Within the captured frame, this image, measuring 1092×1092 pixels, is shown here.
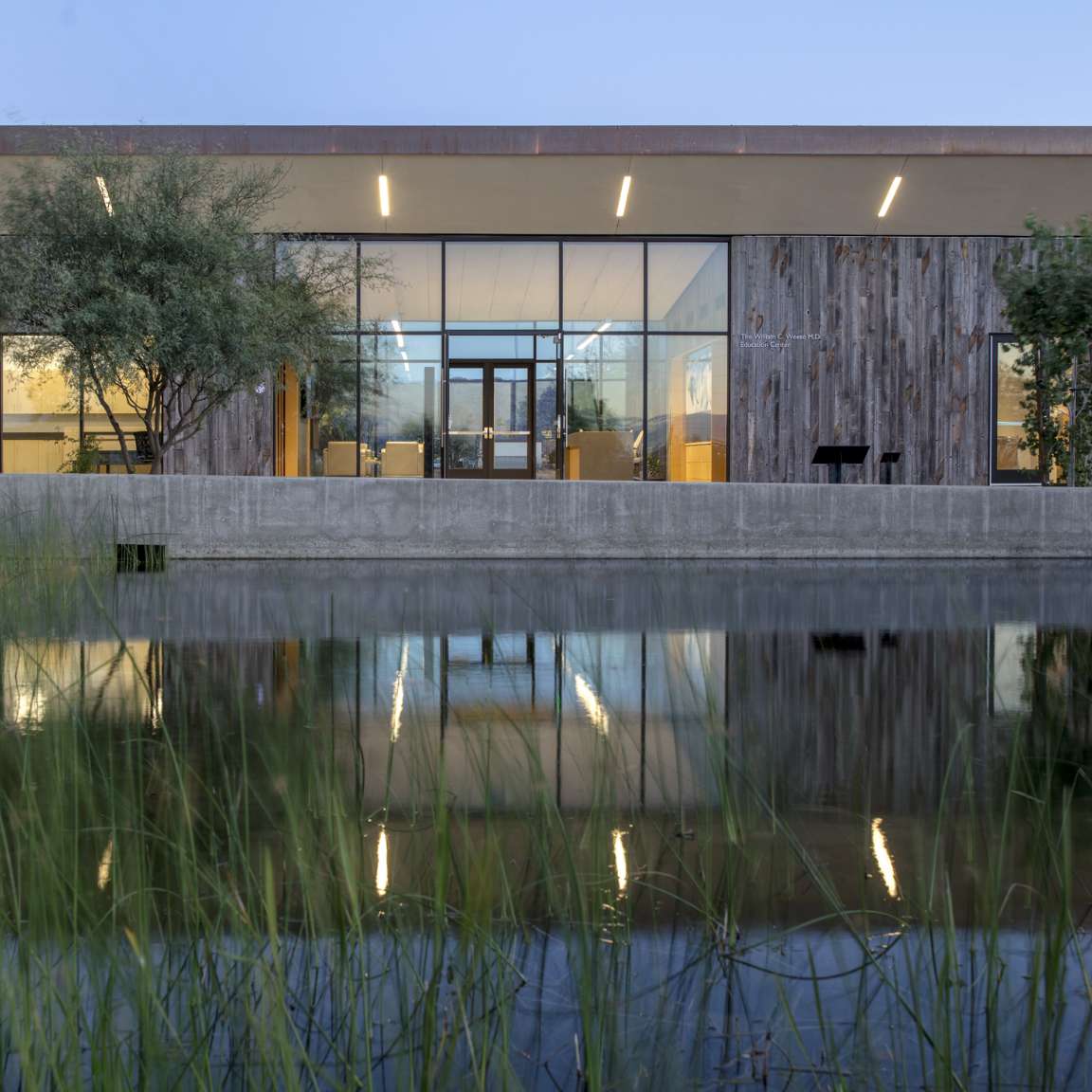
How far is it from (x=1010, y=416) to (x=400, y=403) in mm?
9743

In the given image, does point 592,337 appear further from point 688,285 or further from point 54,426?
point 54,426

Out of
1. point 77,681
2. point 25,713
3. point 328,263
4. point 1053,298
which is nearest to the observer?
point 25,713

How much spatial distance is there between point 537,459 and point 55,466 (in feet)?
24.8

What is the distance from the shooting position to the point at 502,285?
19688 mm

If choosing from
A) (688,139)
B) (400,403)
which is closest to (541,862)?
(688,139)

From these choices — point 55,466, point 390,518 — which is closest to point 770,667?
point 390,518

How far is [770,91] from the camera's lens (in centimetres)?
11325

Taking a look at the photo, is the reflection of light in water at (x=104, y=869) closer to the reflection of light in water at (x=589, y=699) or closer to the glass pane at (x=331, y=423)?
the reflection of light in water at (x=589, y=699)

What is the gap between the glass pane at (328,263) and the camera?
15609mm

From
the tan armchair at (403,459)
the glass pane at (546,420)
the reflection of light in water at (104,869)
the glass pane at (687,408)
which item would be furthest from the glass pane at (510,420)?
the reflection of light in water at (104,869)

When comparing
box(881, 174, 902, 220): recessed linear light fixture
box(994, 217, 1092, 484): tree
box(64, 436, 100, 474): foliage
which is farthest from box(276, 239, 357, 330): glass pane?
box(994, 217, 1092, 484): tree

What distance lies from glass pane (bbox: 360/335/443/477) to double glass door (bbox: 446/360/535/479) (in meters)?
0.30

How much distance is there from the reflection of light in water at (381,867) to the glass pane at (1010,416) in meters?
18.9

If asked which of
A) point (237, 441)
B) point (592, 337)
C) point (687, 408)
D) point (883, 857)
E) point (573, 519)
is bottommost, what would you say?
point (883, 857)
